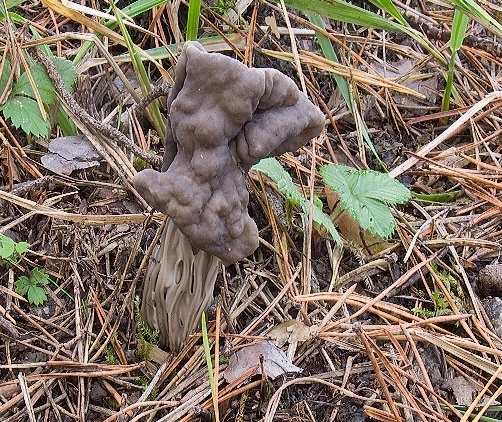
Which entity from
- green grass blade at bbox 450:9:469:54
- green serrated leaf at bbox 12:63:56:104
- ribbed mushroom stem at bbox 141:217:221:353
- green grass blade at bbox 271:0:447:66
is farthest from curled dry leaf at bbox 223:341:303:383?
green grass blade at bbox 450:9:469:54

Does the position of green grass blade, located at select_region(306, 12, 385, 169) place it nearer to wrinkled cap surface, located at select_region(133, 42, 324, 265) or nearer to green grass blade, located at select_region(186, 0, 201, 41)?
green grass blade, located at select_region(186, 0, 201, 41)

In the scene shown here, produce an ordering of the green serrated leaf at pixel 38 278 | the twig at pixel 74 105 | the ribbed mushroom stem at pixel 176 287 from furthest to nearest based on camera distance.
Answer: the twig at pixel 74 105 < the green serrated leaf at pixel 38 278 < the ribbed mushroom stem at pixel 176 287

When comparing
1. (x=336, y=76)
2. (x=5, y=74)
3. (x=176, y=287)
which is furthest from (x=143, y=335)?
(x=336, y=76)

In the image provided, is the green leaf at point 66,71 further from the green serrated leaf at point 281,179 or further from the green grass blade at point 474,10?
the green grass blade at point 474,10

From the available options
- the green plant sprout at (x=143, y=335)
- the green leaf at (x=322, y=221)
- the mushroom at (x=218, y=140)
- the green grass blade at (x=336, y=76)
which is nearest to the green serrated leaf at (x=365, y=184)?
the green leaf at (x=322, y=221)

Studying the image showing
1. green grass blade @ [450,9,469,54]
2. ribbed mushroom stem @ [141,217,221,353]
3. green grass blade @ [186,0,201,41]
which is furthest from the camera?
green grass blade @ [450,9,469,54]

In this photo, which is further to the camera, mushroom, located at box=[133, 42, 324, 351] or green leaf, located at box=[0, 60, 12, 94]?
green leaf, located at box=[0, 60, 12, 94]

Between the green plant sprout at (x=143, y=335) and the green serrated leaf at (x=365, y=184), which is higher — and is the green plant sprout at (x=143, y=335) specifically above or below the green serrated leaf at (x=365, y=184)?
below
